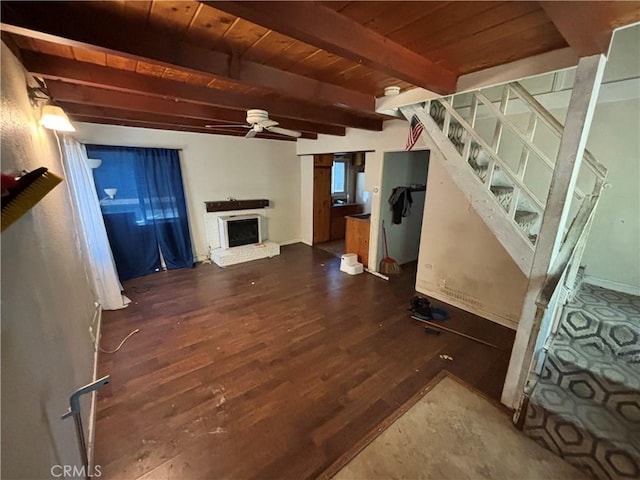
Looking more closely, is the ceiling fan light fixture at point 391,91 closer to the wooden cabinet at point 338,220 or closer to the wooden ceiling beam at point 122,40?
the wooden ceiling beam at point 122,40

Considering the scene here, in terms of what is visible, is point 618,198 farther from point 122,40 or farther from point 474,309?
point 122,40

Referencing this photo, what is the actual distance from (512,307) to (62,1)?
4.28 metres

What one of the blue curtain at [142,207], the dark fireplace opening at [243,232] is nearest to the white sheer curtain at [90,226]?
the blue curtain at [142,207]

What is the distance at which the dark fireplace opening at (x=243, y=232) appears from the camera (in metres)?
5.24

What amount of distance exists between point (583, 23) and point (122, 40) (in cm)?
226

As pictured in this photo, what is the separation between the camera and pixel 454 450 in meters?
1.76

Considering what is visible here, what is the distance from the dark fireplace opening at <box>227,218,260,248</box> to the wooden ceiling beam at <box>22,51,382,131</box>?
9.27 ft

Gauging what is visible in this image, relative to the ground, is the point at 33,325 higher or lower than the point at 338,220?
higher

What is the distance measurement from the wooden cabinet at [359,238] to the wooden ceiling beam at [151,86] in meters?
2.11

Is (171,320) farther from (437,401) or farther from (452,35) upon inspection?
(452,35)

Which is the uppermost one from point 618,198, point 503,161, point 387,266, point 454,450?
point 503,161

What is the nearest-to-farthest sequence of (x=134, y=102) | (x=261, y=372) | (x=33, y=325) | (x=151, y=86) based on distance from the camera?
1. (x=33, y=325)
2. (x=151, y=86)
3. (x=261, y=372)
4. (x=134, y=102)

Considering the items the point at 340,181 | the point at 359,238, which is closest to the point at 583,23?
the point at 359,238

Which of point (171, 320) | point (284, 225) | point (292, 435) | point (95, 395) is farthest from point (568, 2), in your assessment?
point (284, 225)
